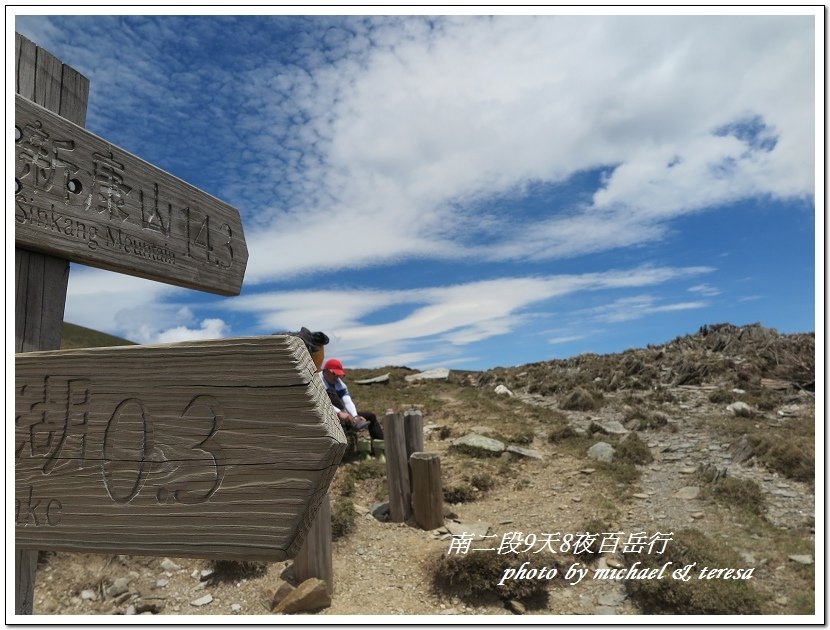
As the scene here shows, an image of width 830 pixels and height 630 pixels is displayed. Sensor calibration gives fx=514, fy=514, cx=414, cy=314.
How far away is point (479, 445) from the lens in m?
10.0

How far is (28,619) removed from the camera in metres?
1.42

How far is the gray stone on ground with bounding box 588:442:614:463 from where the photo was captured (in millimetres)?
9439

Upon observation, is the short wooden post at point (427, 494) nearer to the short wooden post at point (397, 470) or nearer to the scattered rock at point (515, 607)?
the short wooden post at point (397, 470)

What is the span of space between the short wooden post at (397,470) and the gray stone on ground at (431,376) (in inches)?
547

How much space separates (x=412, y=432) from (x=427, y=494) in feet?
3.20

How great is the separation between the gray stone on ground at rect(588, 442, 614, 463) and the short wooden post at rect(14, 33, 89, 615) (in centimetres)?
926

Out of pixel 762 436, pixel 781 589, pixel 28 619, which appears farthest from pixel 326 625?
Result: pixel 762 436

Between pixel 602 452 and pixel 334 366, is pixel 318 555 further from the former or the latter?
pixel 602 452

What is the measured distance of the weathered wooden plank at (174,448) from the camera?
0.88m

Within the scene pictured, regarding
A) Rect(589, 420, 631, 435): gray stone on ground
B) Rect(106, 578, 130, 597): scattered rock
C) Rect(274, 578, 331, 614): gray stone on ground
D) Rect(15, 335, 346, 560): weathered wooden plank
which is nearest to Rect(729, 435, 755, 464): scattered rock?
Rect(589, 420, 631, 435): gray stone on ground

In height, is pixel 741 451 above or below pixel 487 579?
above

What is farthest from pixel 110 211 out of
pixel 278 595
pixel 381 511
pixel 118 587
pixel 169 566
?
pixel 381 511

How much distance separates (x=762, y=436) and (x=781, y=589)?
185 inches

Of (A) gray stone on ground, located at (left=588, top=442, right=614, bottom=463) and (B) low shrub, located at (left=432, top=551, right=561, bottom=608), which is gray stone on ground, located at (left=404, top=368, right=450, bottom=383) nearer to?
(A) gray stone on ground, located at (left=588, top=442, right=614, bottom=463)
